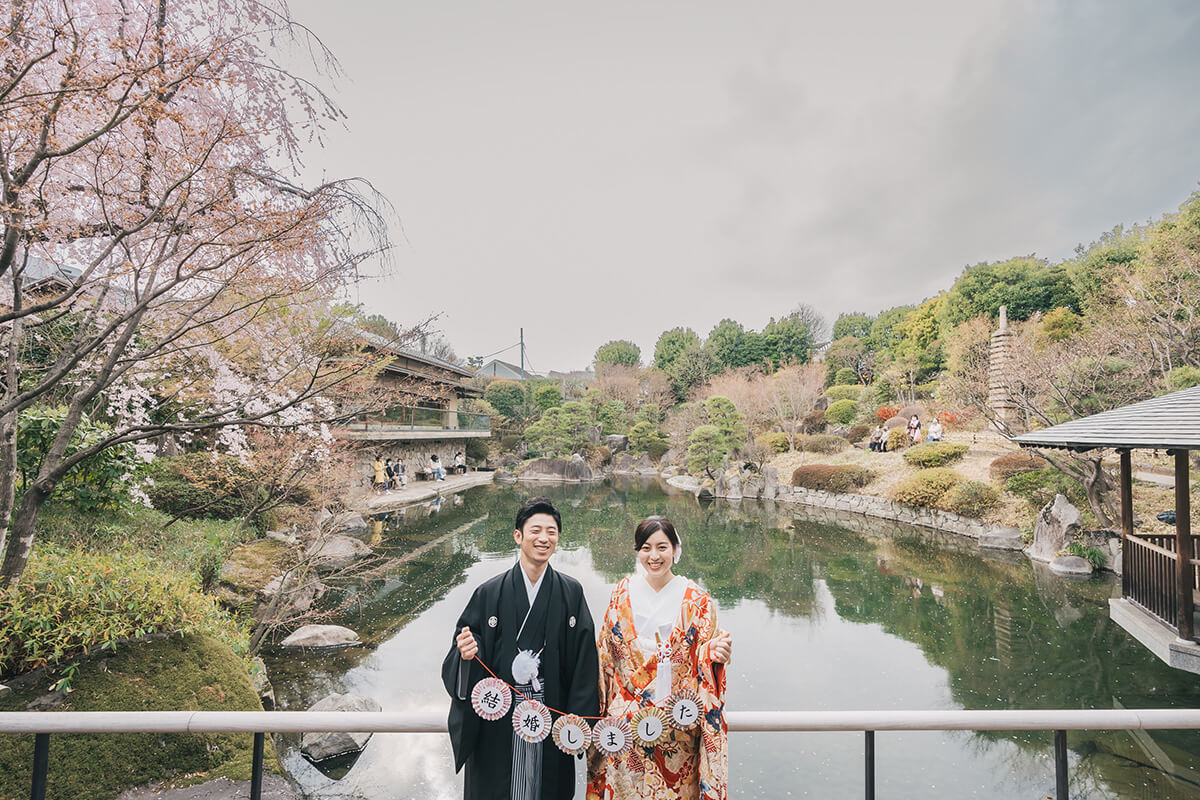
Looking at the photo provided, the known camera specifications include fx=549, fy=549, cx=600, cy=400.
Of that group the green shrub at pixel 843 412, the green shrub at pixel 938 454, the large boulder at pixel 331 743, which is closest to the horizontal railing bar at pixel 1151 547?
the large boulder at pixel 331 743

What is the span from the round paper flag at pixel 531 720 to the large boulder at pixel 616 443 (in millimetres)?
25359

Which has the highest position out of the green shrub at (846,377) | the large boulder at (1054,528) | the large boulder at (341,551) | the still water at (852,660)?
Result: the green shrub at (846,377)

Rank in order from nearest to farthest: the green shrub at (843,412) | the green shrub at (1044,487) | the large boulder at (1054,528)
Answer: the large boulder at (1054,528), the green shrub at (1044,487), the green shrub at (843,412)

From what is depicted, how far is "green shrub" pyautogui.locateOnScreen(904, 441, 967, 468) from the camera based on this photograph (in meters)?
14.3

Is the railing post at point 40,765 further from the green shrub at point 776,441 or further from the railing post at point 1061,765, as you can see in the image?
the green shrub at point 776,441

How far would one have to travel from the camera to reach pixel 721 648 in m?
1.50

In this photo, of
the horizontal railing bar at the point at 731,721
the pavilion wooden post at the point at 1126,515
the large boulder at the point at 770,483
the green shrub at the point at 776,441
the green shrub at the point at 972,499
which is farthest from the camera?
the green shrub at the point at 776,441

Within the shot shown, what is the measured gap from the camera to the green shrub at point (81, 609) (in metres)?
2.49

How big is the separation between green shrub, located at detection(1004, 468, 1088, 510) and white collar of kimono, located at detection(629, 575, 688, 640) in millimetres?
11690

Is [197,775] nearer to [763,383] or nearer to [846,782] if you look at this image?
[846,782]

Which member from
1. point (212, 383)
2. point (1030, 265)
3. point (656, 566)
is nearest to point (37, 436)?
point (212, 383)

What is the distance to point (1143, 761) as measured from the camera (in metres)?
4.33

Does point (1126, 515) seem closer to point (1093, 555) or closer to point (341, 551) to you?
point (1093, 555)

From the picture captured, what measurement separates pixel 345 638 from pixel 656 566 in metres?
6.07
